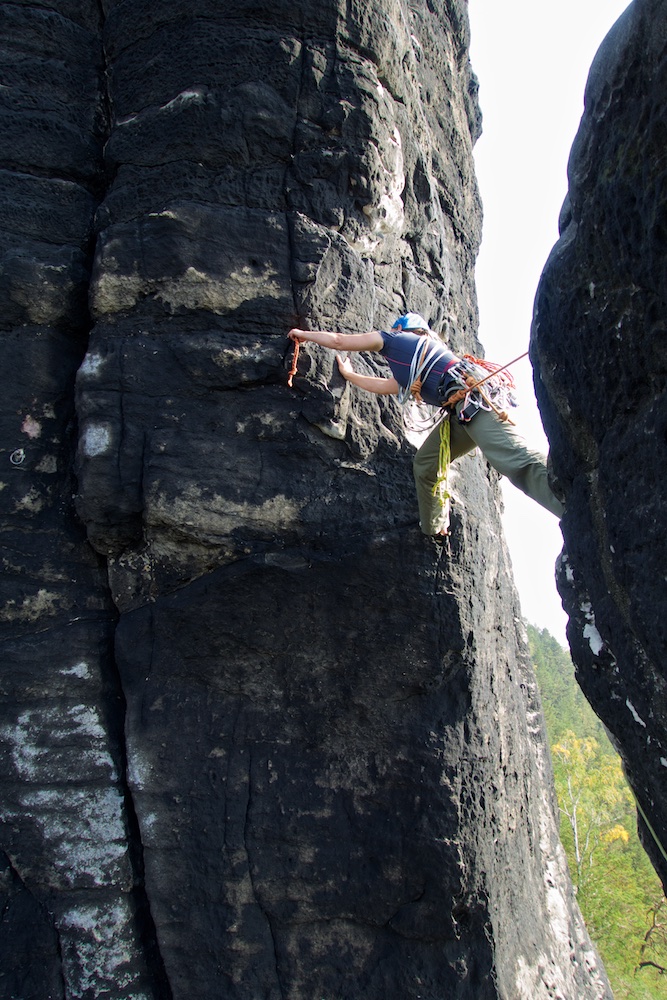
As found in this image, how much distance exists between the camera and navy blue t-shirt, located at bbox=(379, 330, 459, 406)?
4.50 metres

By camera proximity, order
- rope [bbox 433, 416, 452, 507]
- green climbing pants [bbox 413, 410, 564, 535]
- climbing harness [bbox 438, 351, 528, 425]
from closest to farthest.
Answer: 1. green climbing pants [bbox 413, 410, 564, 535]
2. climbing harness [bbox 438, 351, 528, 425]
3. rope [bbox 433, 416, 452, 507]

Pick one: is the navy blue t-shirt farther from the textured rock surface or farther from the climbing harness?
the textured rock surface

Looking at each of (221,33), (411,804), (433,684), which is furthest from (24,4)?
(411,804)

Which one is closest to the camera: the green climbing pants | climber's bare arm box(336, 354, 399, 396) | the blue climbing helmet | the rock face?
the green climbing pants

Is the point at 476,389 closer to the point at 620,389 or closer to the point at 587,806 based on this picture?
the point at 620,389

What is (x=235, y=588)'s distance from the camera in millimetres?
4832

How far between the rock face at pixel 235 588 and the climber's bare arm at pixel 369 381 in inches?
4.7

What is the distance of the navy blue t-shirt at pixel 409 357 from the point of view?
4.50 metres

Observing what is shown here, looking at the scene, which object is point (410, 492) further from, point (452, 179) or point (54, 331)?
point (452, 179)

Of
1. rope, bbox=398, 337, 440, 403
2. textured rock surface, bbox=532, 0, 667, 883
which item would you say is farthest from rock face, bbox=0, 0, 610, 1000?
textured rock surface, bbox=532, 0, 667, 883

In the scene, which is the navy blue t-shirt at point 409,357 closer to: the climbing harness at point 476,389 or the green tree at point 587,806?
the climbing harness at point 476,389

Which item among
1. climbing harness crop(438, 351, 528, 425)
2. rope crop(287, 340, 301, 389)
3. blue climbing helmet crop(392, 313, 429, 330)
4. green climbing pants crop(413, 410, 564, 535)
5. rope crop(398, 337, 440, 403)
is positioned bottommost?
green climbing pants crop(413, 410, 564, 535)

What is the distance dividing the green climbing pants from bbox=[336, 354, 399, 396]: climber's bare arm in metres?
0.48

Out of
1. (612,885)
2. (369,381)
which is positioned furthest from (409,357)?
(612,885)
